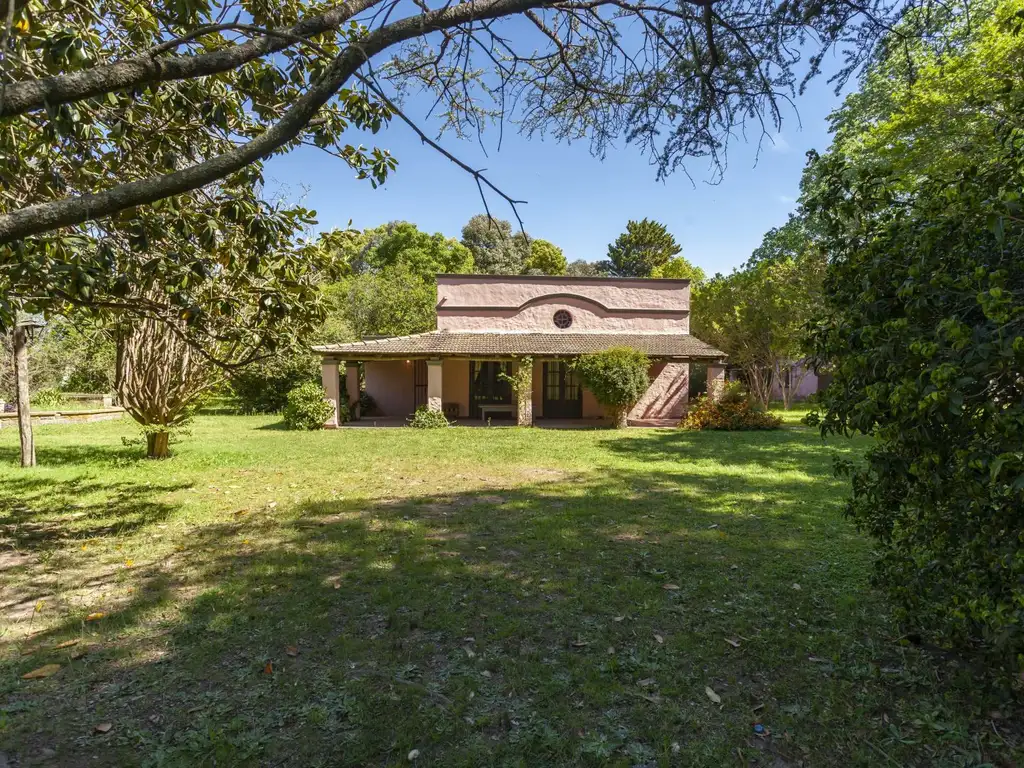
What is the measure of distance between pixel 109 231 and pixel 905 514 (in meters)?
6.85

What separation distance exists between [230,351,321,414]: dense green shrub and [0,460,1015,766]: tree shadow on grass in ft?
57.1

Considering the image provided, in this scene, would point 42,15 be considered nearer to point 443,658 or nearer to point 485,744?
point 443,658

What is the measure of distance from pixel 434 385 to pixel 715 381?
398 inches

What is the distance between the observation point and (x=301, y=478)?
9016 millimetres

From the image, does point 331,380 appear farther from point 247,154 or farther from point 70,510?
point 247,154

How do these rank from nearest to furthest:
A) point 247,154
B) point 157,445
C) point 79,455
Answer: point 247,154
point 157,445
point 79,455

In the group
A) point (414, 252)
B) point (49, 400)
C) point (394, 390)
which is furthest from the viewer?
point (414, 252)

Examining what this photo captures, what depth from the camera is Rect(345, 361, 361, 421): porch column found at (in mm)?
19062

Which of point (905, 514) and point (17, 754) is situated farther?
point (905, 514)

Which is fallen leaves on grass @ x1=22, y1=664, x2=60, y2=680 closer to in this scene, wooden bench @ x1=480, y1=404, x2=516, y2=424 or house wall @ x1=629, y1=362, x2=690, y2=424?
wooden bench @ x1=480, y1=404, x2=516, y2=424

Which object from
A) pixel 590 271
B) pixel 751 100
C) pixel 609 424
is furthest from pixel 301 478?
pixel 590 271

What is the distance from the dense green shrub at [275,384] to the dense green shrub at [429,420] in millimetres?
6821

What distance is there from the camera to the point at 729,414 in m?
16.8

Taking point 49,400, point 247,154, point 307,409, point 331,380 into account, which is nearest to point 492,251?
point 331,380
